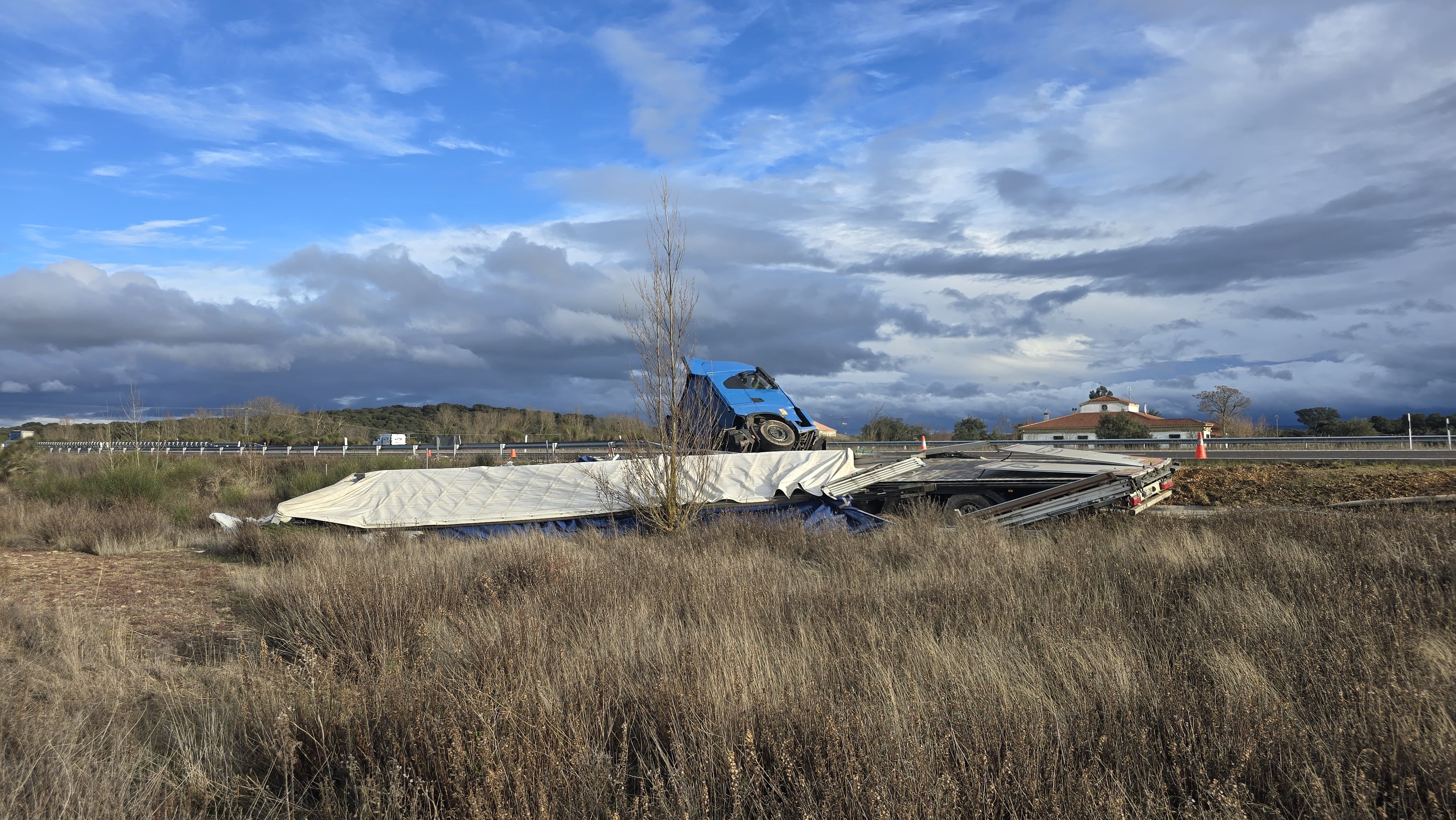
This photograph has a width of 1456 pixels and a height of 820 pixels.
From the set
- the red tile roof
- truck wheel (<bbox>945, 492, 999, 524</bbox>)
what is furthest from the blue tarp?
the red tile roof

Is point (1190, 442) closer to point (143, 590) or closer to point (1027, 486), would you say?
point (1027, 486)

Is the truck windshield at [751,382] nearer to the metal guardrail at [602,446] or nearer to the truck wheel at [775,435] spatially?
the truck wheel at [775,435]

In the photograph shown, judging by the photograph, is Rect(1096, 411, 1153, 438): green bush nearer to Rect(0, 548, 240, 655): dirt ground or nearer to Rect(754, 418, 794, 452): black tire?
Rect(754, 418, 794, 452): black tire

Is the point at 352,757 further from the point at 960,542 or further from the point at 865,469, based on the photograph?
the point at 865,469

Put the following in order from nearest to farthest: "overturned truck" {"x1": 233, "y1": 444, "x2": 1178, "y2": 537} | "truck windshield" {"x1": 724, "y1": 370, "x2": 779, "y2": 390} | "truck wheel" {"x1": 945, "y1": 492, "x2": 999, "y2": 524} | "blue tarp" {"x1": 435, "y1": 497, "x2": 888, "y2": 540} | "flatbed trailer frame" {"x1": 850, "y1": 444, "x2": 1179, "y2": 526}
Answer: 1. "flatbed trailer frame" {"x1": 850, "y1": 444, "x2": 1179, "y2": 526}
2. "overturned truck" {"x1": 233, "y1": 444, "x2": 1178, "y2": 537}
3. "blue tarp" {"x1": 435, "y1": 497, "x2": 888, "y2": 540}
4. "truck wheel" {"x1": 945, "y1": 492, "x2": 999, "y2": 524}
5. "truck windshield" {"x1": 724, "y1": 370, "x2": 779, "y2": 390}

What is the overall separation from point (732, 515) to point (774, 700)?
27.2 ft

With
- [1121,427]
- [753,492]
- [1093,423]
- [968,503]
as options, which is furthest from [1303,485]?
[1093,423]

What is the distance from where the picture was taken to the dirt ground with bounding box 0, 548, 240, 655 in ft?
23.5

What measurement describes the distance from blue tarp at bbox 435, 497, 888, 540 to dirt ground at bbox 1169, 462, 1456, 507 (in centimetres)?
670

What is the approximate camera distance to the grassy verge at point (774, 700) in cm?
314

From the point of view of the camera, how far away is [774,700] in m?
3.93

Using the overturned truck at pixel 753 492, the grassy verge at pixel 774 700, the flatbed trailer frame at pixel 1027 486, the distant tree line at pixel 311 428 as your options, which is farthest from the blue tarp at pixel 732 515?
the distant tree line at pixel 311 428

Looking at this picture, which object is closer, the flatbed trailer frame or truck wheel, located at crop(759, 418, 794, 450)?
the flatbed trailer frame

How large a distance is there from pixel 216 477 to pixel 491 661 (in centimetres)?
2226
